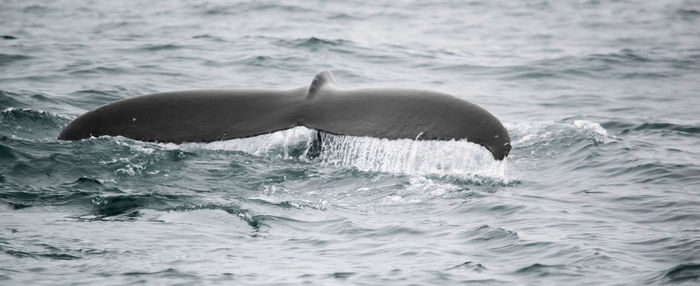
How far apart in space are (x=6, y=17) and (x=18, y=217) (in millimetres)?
14593

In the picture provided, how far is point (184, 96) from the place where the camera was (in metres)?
7.47

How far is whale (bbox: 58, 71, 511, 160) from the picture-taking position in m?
6.81

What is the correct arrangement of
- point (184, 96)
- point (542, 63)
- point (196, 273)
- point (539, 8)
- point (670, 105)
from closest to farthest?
1. point (196, 273)
2. point (184, 96)
3. point (670, 105)
4. point (542, 63)
5. point (539, 8)

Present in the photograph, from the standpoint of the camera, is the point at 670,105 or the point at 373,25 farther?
the point at 373,25

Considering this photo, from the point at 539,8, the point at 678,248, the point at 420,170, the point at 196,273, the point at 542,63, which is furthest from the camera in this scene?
the point at 539,8

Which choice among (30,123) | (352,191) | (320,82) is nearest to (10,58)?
(30,123)

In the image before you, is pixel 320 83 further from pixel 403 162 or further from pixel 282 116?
pixel 403 162

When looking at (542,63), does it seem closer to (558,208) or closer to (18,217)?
(558,208)

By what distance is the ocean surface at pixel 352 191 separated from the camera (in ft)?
20.1

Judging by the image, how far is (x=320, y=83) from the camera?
25.4ft

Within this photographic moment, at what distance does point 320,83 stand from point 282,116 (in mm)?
620

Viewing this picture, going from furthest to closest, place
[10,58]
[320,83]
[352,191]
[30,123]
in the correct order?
[10,58] < [30,123] < [352,191] < [320,83]

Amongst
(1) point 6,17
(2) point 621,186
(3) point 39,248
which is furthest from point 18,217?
(1) point 6,17

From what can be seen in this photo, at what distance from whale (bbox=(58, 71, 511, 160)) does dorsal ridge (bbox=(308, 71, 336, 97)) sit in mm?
18
